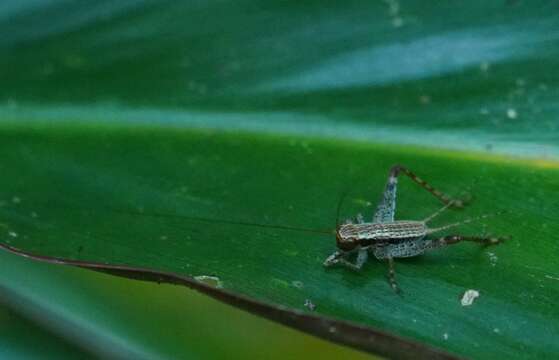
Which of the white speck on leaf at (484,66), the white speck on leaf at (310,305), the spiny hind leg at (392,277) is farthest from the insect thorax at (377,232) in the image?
the white speck on leaf at (484,66)

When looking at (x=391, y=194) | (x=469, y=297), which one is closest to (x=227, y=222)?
(x=391, y=194)

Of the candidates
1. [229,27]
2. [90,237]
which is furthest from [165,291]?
[229,27]

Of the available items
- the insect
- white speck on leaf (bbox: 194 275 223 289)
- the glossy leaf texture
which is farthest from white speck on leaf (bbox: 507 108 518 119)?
white speck on leaf (bbox: 194 275 223 289)

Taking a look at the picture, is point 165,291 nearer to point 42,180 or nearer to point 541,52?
point 42,180

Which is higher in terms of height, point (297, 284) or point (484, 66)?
point (484, 66)

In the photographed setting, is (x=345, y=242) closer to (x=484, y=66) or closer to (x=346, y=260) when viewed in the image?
(x=346, y=260)
